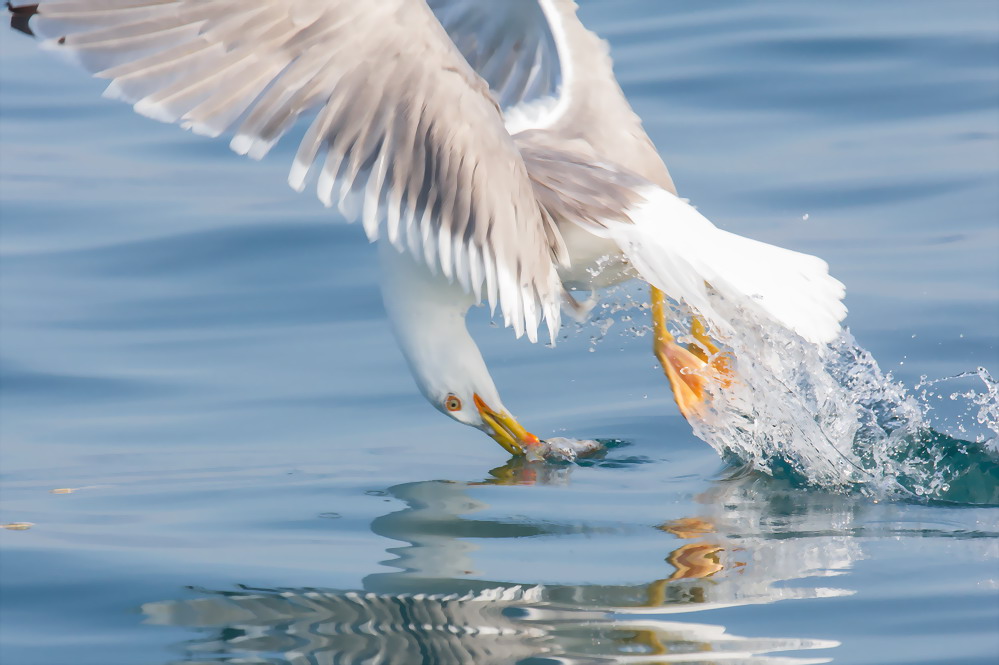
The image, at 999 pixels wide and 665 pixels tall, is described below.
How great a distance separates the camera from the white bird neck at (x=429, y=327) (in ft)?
16.8

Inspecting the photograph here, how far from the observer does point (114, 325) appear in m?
6.78

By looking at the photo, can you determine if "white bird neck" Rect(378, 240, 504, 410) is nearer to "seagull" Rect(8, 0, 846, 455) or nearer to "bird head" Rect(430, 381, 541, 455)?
"bird head" Rect(430, 381, 541, 455)

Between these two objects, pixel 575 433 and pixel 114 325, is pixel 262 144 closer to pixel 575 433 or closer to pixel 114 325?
pixel 575 433

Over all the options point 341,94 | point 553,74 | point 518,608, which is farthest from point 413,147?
point 553,74

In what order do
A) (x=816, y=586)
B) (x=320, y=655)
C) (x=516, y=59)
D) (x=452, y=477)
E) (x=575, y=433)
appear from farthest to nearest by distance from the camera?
(x=516, y=59) < (x=575, y=433) < (x=452, y=477) < (x=816, y=586) < (x=320, y=655)

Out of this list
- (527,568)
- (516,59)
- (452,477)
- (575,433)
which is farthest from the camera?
(516,59)

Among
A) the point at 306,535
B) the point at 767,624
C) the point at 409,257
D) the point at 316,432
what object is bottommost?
the point at 767,624

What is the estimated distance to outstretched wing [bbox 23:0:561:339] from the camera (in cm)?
439

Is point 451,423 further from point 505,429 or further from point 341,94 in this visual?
point 341,94

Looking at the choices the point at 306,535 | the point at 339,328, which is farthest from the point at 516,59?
the point at 306,535

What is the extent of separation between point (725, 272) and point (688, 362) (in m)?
0.98

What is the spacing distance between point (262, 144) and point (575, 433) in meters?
1.62

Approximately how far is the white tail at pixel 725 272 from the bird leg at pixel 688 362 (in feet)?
1.77

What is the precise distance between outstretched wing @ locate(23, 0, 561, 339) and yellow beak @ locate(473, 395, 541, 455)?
703 millimetres
